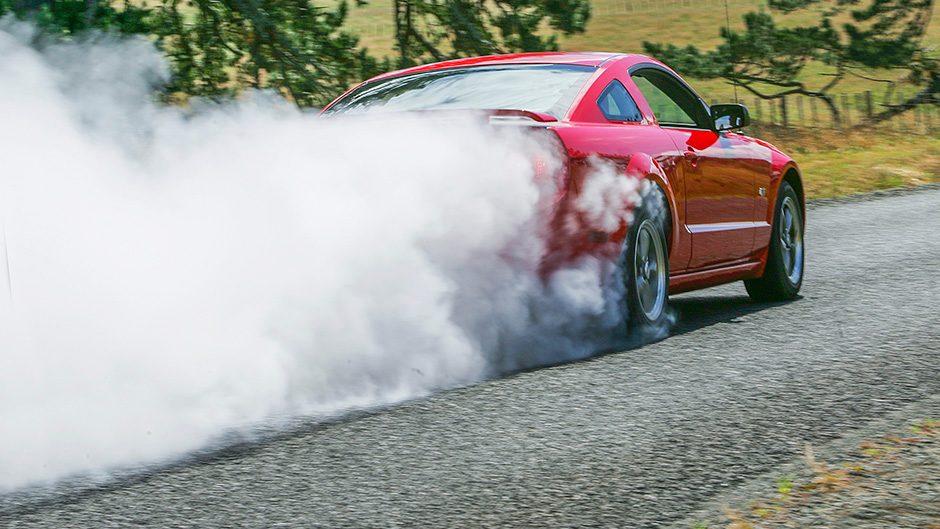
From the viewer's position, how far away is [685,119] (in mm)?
7953

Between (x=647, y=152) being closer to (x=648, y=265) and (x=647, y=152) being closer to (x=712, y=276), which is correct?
Result: (x=648, y=265)

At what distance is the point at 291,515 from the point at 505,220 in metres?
2.53

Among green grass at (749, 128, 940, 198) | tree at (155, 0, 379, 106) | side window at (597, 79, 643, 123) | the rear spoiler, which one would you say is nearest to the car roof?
side window at (597, 79, 643, 123)

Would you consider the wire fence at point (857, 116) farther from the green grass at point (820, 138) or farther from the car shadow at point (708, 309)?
the car shadow at point (708, 309)

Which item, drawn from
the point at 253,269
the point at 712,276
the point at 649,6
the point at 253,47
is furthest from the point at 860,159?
the point at 649,6

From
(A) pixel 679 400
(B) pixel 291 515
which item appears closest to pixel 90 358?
(B) pixel 291 515

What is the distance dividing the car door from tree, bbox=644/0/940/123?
86.2ft

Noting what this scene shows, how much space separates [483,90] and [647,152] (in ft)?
3.04

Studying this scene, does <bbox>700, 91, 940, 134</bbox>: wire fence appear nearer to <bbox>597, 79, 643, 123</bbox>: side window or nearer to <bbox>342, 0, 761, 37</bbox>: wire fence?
<bbox>597, 79, 643, 123</bbox>: side window

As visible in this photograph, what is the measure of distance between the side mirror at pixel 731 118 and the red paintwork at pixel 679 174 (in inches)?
3.0

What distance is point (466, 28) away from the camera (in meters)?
17.8

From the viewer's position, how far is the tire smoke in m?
5.02

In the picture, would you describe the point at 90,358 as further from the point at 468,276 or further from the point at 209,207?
the point at 468,276

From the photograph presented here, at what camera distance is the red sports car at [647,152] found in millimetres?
6352
